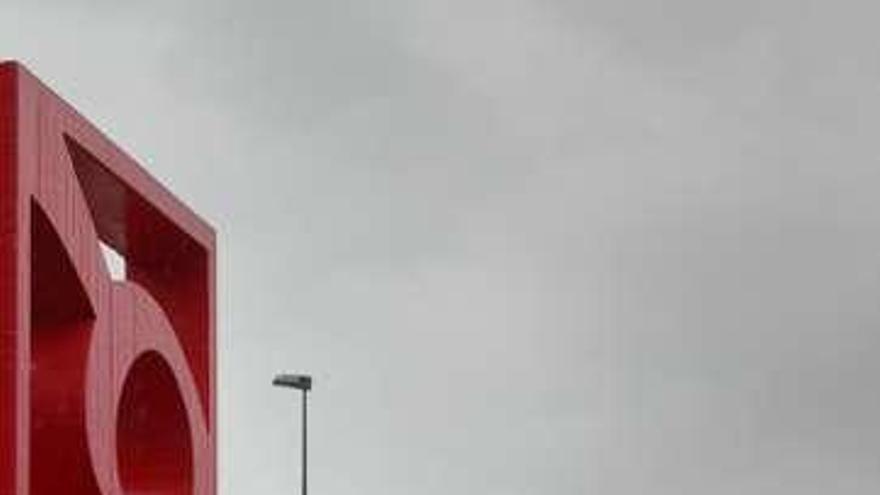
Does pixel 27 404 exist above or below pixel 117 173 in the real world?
below

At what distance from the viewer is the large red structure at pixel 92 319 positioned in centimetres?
2912

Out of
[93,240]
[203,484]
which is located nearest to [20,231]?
[93,240]

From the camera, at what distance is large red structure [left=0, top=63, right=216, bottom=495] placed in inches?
1147

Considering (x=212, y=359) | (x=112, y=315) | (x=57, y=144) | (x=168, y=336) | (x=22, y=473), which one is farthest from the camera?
(x=212, y=359)

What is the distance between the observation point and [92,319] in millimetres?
32844

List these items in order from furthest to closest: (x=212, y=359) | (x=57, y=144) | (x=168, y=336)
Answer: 1. (x=212, y=359)
2. (x=168, y=336)
3. (x=57, y=144)

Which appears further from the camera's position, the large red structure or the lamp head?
the lamp head

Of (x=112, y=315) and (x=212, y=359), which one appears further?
(x=212, y=359)

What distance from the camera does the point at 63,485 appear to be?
32.2 metres

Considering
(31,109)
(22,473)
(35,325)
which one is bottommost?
(22,473)

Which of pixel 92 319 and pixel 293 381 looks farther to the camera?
pixel 293 381

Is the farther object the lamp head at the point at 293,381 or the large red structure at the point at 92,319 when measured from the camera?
the lamp head at the point at 293,381

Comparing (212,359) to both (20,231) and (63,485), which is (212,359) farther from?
(20,231)

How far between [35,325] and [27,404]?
406cm
